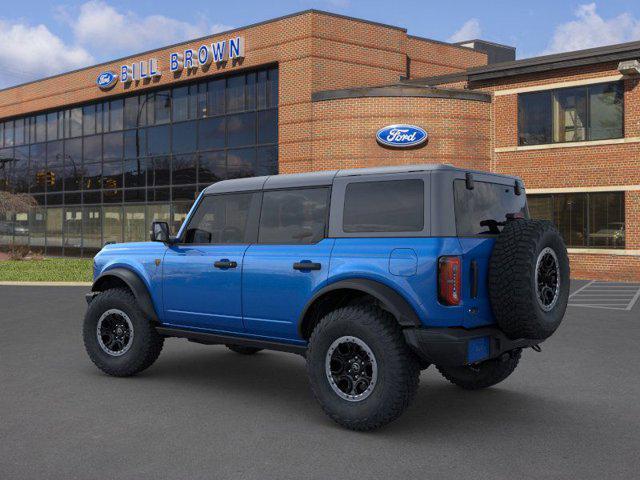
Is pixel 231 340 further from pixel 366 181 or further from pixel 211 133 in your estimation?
pixel 211 133

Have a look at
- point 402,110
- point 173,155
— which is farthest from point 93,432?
point 173,155

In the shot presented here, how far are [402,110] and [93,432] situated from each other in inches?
757

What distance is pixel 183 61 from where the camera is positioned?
2845cm

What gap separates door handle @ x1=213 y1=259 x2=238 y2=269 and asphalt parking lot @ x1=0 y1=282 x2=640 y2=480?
124 centimetres

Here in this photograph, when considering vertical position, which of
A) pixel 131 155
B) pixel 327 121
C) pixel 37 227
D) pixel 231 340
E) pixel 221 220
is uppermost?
pixel 327 121

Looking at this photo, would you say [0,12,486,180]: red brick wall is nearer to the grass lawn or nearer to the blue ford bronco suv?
the grass lawn

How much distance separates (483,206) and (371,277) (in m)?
1.18

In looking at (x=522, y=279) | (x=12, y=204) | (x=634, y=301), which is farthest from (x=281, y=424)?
(x=12, y=204)

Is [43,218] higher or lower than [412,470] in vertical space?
higher

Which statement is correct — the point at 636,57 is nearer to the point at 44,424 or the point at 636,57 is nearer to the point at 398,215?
the point at 398,215

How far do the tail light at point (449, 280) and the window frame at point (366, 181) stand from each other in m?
0.28

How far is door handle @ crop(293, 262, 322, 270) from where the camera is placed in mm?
5762

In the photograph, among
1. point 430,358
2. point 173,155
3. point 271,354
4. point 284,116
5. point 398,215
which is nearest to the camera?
point 430,358

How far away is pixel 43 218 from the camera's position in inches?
1444
